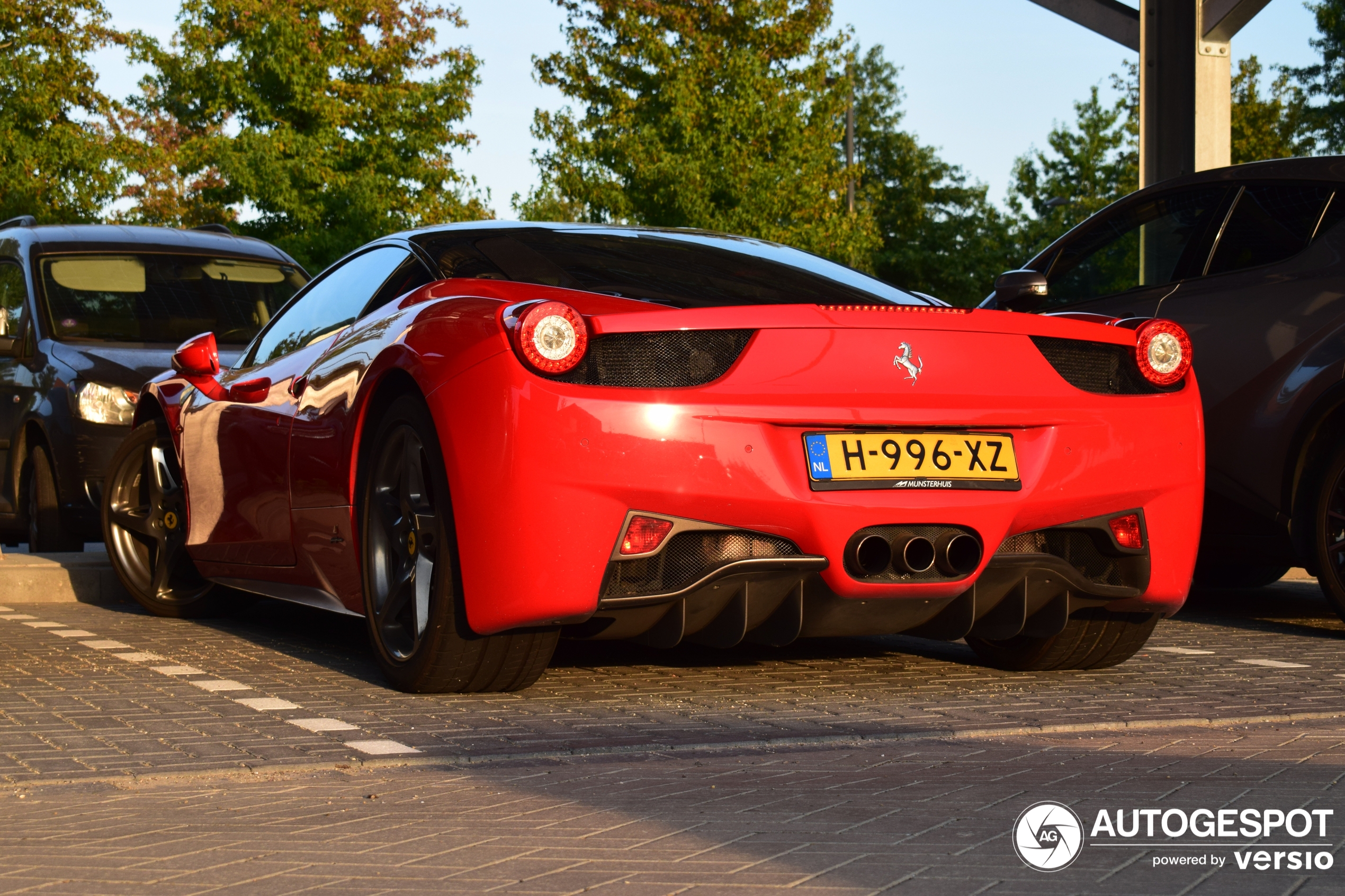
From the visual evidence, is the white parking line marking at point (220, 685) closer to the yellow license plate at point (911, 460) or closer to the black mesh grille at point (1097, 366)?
the yellow license plate at point (911, 460)

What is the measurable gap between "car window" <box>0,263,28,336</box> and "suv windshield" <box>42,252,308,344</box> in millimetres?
189

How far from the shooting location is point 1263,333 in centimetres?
690

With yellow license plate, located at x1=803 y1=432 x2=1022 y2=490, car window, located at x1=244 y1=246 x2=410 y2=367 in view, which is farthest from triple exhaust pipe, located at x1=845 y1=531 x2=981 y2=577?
car window, located at x1=244 y1=246 x2=410 y2=367

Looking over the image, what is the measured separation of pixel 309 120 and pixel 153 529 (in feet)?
75.9

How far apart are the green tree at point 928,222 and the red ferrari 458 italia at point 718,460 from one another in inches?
1967

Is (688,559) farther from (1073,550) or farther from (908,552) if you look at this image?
(1073,550)

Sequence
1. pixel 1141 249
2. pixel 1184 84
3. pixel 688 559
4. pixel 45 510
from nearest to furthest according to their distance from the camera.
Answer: pixel 688 559, pixel 1141 249, pixel 45 510, pixel 1184 84

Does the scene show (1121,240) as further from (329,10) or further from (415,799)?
(329,10)

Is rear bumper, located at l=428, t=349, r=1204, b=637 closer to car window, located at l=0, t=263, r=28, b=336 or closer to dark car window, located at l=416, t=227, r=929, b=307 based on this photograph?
dark car window, located at l=416, t=227, r=929, b=307

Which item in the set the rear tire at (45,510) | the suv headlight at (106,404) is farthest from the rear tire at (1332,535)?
the rear tire at (45,510)

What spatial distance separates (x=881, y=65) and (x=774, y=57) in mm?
52791

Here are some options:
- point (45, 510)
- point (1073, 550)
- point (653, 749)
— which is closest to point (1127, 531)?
point (1073, 550)

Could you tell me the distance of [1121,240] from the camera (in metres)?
8.09

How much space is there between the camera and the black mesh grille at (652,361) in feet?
15.1
